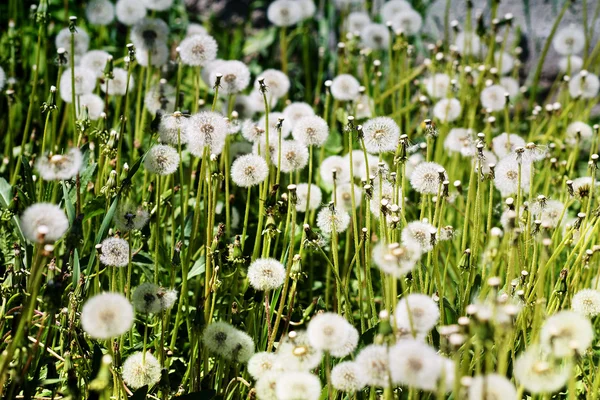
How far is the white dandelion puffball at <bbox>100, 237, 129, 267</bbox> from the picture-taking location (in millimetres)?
1488

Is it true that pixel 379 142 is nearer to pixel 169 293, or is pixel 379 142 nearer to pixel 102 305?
pixel 169 293

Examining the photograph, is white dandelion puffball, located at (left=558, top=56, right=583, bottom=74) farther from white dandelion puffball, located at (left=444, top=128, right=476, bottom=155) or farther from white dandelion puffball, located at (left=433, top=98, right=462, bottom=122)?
white dandelion puffball, located at (left=444, top=128, right=476, bottom=155)

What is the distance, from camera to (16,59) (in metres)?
2.51

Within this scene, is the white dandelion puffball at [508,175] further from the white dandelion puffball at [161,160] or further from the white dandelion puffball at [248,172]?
the white dandelion puffball at [161,160]

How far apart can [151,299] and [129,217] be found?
0.60 ft

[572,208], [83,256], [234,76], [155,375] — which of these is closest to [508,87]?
[572,208]

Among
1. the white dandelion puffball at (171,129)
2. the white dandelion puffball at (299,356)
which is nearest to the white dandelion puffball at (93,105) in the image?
the white dandelion puffball at (171,129)

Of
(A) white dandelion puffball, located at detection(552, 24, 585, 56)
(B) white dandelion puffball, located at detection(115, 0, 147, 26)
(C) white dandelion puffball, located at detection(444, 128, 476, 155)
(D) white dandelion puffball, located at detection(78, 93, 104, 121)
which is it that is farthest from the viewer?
(A) white dandelion puffball, located at detection(552, 24, 585, 56)

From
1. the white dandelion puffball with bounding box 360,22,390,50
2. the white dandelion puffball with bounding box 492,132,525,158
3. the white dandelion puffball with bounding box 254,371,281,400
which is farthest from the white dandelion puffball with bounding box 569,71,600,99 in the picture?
the white dandelion puffball with bounding box 254,371,281,400

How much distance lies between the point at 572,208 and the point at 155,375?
5.32ft

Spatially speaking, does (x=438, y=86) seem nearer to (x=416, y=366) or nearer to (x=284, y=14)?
(x=284, y=14)

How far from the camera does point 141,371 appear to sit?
1418 mm

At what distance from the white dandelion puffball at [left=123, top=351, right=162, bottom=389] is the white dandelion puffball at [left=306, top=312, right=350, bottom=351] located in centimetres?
39

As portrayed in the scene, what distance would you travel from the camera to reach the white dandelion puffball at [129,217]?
60.1 inches
